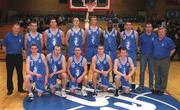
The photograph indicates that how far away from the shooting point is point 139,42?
8.62 meters

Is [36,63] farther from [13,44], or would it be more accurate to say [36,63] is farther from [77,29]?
[77,29]

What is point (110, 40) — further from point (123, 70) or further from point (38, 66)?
point (38, 66)

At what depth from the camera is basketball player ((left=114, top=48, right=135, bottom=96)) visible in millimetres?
7988

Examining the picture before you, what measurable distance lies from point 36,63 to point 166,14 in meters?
19.2

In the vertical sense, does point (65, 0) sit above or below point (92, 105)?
above

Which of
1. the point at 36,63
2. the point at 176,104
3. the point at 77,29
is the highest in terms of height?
the point at 77,29

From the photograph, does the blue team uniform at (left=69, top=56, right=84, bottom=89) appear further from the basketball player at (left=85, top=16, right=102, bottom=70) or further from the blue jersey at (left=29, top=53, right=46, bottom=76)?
the basketball player at (left=85, top=16, right=102, bottom=70)

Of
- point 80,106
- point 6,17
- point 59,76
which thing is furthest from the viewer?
Result: point 6,17

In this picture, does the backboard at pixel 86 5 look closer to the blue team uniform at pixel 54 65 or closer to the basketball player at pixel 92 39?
the basketball player at pixel 92 39

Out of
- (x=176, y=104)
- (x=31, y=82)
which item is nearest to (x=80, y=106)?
(x=31, y=82)

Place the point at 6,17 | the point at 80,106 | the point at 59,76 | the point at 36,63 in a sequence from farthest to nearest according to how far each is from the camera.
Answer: the point at 6,17 → the point at 59,76 → the point at 36,63 → the point at 80,106

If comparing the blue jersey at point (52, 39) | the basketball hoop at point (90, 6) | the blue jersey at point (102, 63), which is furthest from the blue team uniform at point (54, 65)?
the basketball hoop at point (90, 6)

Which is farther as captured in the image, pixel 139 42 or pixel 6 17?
pixel 6 17

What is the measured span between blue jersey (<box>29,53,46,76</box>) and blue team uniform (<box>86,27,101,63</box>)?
1416 mm
